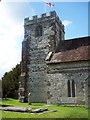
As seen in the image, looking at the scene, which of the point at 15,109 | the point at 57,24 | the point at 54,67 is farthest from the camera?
the point at 57,24

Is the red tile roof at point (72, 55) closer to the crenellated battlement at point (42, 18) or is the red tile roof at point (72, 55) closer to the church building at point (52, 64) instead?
the church building at point (52, 64)

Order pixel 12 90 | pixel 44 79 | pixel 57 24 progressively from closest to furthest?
1. pixel 44 79
2. pixel 57 24
3. pixel 12 90

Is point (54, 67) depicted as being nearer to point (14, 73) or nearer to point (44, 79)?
point (44, 79)

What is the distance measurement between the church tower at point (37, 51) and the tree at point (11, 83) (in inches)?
570

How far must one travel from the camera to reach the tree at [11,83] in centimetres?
4242

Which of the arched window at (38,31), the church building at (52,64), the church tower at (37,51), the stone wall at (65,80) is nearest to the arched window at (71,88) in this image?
the church building at (52,64)

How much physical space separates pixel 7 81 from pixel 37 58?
16.9 m

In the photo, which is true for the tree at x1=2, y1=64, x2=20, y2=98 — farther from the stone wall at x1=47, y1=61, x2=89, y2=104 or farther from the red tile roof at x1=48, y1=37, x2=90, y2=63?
the stone wall at x1=47, y1=61, x2=89, y2=104

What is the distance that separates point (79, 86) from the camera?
23234mm

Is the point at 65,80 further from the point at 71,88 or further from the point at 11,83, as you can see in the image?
the point at 11,83

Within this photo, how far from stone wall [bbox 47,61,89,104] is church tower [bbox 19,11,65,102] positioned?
7.17 feet

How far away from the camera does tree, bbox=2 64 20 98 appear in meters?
42.4

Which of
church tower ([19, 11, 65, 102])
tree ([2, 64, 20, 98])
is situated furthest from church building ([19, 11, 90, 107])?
tree ([2, 64, 20, 98])

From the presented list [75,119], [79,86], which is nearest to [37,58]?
[79,86]
